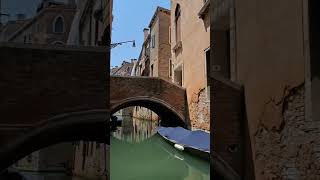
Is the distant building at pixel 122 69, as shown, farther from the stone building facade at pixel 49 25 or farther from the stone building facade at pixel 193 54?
the stone building facade at pixel 49 25

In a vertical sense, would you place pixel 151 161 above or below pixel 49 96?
below

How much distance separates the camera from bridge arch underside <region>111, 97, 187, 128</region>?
8.96 ft

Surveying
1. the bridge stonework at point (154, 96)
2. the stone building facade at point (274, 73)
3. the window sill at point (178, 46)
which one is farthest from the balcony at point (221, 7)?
the window sill at point (178, 46)

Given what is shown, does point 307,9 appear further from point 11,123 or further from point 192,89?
point 11,123

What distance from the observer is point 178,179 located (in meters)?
3.05

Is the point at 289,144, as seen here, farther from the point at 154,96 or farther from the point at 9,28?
the point at 154,96

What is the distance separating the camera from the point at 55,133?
1.72 meters

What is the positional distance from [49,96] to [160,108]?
8.53ft

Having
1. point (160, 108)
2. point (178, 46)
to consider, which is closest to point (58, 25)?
point (178, 46)

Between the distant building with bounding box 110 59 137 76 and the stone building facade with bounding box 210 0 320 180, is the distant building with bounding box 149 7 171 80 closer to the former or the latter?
the distant building with bounding box 110 59 137 76

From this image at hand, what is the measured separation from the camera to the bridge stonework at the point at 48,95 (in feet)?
5.53

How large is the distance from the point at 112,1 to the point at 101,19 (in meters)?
0.09

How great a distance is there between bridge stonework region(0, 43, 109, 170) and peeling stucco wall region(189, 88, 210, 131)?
0.59 metres

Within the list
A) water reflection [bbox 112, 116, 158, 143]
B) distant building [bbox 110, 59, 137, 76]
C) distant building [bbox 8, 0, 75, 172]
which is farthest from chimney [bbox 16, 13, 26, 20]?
water reflection [bbox 112, 116, 158, 143]
